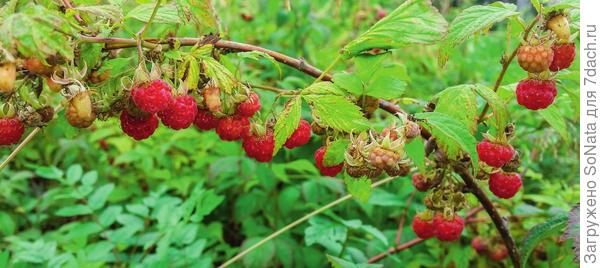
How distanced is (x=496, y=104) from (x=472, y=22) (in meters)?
0.17

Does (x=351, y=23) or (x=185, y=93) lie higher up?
(x=185, y=93)

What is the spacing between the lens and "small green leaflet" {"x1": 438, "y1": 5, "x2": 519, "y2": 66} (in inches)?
45.1

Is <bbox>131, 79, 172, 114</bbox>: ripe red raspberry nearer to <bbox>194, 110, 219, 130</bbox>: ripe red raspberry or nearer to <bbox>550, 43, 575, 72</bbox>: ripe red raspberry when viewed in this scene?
<bbox>194, 110, 219, 130</bbox>: ripe red raspberry

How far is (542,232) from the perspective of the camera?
1548 mm

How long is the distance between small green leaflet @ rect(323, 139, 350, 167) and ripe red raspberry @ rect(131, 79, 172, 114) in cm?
32

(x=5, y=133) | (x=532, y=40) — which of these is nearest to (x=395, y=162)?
(x=532, y=40)

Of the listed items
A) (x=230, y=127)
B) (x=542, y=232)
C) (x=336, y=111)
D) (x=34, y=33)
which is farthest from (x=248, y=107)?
(x=542, y=232)

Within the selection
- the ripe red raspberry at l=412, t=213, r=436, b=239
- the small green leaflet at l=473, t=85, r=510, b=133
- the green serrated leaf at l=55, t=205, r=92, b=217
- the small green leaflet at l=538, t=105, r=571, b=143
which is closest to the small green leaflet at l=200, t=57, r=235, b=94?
the small green leaflet at l=473, t=85, r=510, b=133

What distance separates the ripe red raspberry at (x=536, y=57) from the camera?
3.70 feet

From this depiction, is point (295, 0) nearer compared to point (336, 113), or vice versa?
point (336, 113)

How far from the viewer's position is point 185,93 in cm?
114

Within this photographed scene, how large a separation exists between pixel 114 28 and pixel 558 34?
2.71 ft
